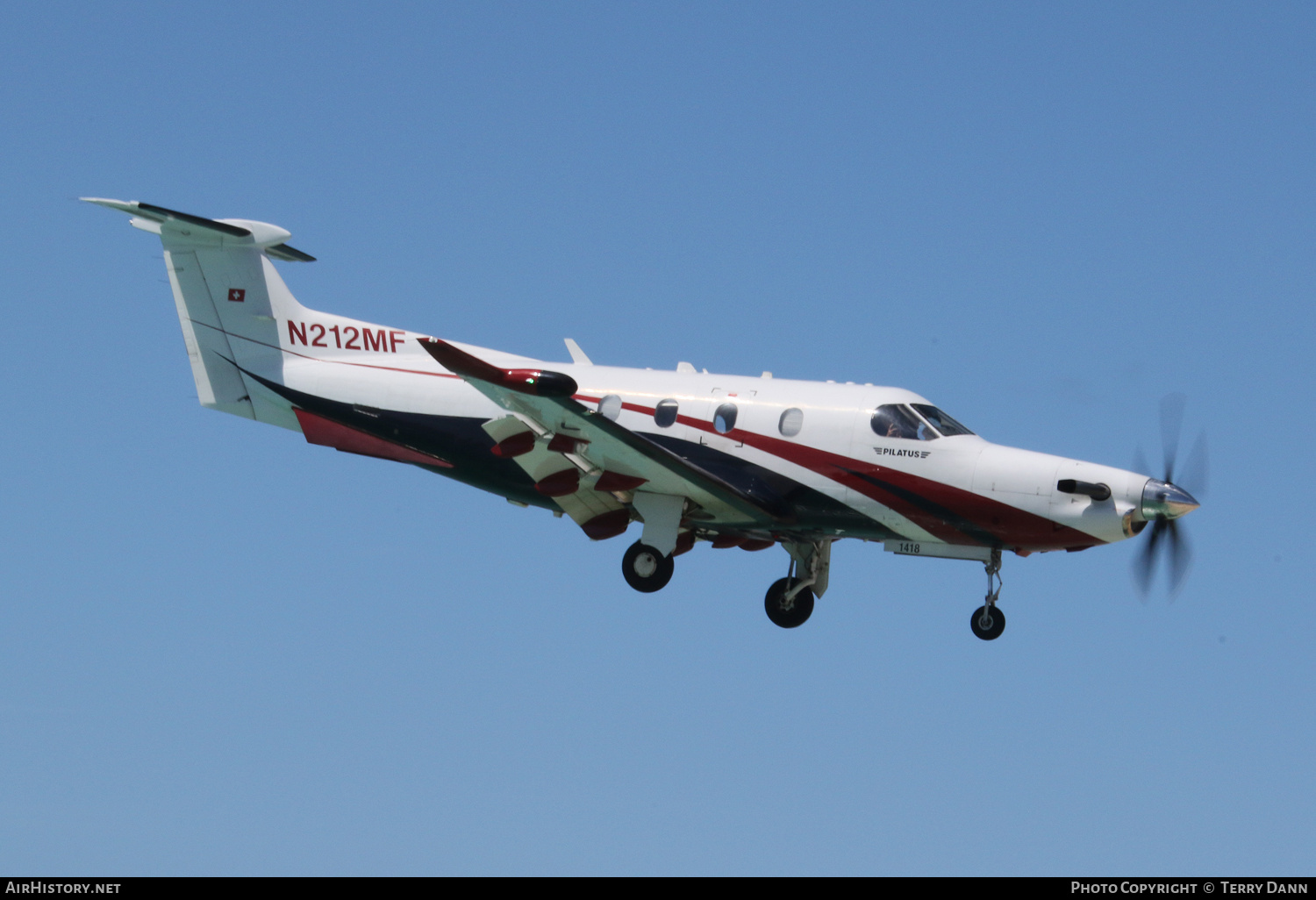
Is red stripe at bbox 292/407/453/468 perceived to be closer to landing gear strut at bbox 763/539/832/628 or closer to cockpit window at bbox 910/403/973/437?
landing gear strut at bbox 763/539/832/628

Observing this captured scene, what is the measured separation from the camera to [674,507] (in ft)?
86.7

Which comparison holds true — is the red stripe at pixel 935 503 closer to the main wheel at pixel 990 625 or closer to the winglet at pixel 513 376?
the main wheel at pixel 990 625

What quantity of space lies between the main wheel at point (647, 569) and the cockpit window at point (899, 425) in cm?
424

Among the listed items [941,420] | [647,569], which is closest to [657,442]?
[647,569]

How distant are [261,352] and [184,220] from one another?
111 inches

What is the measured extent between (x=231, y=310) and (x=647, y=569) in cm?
983

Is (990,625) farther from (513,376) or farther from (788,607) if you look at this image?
(513,376)

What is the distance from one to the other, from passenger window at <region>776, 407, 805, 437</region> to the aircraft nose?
221 inches

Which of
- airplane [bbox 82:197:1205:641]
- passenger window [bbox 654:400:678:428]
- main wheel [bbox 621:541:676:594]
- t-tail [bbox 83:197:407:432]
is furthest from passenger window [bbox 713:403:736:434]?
t-tail [bbox 83:197:407:432]

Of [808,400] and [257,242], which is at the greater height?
[257,242]

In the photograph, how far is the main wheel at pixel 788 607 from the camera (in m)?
28.1
